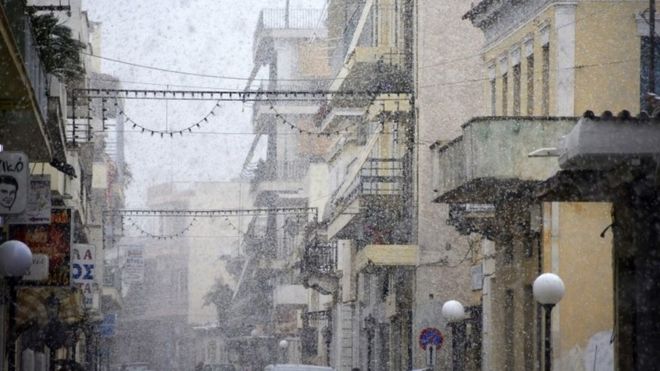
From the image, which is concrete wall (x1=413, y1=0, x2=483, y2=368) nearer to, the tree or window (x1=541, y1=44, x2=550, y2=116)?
window (x1=541, y1=44, x2=550, y2=116)

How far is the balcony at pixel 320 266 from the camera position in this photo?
5631cm

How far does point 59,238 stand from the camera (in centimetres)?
2631

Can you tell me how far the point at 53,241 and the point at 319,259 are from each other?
103 feet

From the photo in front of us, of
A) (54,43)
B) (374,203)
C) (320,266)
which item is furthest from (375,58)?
(54,43)

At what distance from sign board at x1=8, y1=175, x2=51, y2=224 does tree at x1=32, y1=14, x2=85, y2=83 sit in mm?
1627

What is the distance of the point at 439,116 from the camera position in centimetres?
4062

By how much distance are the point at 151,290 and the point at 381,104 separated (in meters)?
93.2

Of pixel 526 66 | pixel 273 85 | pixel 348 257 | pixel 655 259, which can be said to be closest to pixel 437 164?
pixel 526 66

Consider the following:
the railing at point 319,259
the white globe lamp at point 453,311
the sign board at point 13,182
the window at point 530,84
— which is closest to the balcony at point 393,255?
the window at point 530,84

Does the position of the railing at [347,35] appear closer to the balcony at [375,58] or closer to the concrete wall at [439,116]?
the balcony at [375,58]

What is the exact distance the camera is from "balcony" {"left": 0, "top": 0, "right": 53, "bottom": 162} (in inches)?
590

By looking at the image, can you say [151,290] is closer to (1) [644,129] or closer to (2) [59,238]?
(2) [59,238]

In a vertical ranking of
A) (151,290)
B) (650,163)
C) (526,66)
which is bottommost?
(151,290)

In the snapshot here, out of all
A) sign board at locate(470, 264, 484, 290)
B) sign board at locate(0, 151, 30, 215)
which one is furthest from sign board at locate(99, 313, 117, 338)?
sign board at locate(0, 151, 30, 215)
